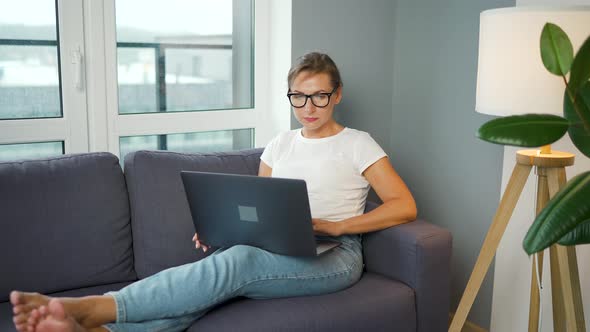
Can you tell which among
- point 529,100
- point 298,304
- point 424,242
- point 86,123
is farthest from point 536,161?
point 86,123

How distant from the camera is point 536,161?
1.97 meters

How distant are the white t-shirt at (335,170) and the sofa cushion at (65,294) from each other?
696 millimetres

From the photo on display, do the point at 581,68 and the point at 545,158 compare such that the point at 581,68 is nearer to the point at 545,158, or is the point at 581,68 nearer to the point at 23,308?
the point at 545,158

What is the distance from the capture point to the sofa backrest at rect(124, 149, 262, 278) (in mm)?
2303

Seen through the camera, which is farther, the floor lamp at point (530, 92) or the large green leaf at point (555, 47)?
the floor lamp at point (530, 92)

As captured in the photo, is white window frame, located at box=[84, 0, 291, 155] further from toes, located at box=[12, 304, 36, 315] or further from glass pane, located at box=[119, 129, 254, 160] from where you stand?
toes, located at box=[12, 304, 36, 315]

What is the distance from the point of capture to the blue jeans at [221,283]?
184cm

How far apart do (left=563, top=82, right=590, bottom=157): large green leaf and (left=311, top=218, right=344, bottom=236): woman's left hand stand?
3.40 feet

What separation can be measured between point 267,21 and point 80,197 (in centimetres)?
126

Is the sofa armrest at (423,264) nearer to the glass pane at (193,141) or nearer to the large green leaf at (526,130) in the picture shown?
the large green leaf at (526,130)

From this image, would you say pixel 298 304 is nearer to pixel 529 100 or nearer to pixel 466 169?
pixel 529 100

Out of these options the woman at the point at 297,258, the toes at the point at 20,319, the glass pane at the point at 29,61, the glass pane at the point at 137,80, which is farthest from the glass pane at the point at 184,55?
the toes at the point at 20,319

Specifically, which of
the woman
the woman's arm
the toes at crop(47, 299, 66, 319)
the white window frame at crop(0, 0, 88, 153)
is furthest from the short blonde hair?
the toes at crop(47, 299, 66, 319)

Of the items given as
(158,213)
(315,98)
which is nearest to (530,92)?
(315,98)
